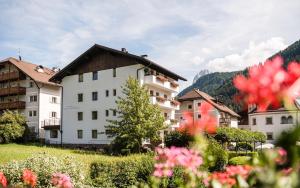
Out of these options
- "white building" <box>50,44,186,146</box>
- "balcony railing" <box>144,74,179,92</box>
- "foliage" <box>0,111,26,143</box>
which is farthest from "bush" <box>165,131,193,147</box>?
"foliage" <box>0,111,26,143</box>

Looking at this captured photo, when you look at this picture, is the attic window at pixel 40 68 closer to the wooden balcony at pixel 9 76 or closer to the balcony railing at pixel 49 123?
the wooden balcony at pixel 9 76

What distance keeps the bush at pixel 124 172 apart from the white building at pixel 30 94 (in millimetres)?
37268

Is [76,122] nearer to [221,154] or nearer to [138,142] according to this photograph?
[138,142]

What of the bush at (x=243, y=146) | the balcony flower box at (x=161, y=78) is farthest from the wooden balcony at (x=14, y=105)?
the bush at (x=243, y=146)

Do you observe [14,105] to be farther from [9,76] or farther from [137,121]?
[137,121]

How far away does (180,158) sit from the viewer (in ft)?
8.93

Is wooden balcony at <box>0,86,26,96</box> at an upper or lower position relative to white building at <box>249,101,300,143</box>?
upper

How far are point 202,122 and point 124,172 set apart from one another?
17448 mm

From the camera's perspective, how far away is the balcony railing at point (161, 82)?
151 ft

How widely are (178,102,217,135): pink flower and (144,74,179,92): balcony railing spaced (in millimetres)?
43564

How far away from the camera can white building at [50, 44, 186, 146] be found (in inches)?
1825

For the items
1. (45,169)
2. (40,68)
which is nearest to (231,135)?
(45,169)

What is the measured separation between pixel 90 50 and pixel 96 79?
3.38 meters

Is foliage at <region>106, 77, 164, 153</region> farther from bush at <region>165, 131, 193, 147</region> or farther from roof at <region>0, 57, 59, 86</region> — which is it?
roof at <region>0, 57, 59, 86</region>
